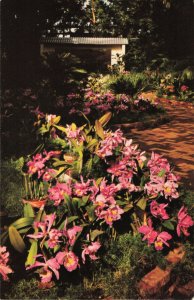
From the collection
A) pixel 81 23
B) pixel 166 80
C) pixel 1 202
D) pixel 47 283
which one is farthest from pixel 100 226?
pixel 81 23

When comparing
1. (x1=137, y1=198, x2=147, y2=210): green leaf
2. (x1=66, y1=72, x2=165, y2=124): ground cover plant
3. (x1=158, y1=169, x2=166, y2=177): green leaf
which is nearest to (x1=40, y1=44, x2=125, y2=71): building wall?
(x1=66, y1=72, x2=165, y2=124): ground cover plant

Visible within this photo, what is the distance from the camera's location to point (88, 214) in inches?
112

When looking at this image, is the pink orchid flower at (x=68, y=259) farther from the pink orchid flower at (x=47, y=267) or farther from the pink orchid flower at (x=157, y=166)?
the pink orchid flower at (x=157, y=166)

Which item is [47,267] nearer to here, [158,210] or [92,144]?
[158,210]

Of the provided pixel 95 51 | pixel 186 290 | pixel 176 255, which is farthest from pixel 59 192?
pixel 95 51

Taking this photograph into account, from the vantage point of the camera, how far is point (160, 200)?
3551 millimetres

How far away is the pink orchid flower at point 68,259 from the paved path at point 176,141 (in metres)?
2.31

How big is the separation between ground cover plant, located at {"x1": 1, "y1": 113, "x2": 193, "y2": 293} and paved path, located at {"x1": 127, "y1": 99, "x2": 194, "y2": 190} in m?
1.47

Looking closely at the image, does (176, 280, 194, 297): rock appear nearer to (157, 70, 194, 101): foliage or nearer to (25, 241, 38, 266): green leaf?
(25, 241, 38, 266): green leaf

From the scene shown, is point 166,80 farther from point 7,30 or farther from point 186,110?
point 7,30

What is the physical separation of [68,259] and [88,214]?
1.30 ft

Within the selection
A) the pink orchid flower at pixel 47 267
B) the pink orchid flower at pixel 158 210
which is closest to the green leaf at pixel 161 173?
the pink orchid flower at pixel 158 210

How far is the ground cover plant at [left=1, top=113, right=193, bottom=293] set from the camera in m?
2.58

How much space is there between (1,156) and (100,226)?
7.91 ft
